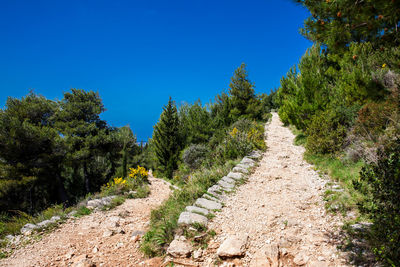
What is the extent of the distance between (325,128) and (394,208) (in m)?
6.16

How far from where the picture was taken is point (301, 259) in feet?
8.51

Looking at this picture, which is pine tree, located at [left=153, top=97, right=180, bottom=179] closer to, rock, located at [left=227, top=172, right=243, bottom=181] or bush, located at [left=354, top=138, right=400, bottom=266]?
rock, located at [left=227, top=172, right=243, bottom=181]

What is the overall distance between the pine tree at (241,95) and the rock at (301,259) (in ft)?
51.9

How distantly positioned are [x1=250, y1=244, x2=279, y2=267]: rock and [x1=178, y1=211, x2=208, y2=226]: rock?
1.18 meters

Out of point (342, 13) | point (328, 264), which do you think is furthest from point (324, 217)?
point (342, 13)

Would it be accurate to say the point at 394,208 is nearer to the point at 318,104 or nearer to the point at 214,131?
the point at 318,104

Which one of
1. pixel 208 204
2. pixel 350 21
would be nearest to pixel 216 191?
pixel 208 204

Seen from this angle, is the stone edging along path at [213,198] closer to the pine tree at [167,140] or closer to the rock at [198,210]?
the rock at [198,210]

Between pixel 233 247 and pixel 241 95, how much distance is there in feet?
54.7

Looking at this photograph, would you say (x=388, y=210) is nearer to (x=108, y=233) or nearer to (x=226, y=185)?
(x=226, y=185)

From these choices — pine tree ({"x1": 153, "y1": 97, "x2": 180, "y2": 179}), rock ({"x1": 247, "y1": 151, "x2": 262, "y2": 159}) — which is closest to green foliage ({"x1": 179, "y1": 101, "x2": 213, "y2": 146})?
pine tree ({"x1": 153, "y1": 97, "x2": 180, "y2": 179})

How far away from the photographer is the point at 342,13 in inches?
101

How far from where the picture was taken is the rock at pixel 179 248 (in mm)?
3100

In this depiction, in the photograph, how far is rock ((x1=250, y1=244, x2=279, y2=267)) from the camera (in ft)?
8.67
